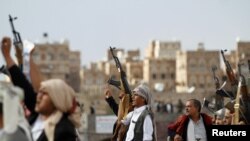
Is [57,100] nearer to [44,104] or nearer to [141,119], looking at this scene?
[44,104]

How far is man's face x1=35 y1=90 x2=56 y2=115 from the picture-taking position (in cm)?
832

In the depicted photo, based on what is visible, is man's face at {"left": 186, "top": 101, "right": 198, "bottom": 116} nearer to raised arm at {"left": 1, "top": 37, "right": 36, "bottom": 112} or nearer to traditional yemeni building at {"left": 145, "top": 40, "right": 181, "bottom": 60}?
raised arm at {"left": 1, "top": 37, "right": 36, "bottom": 112}

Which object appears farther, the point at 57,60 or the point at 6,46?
the point at 57,60

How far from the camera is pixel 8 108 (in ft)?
25.6

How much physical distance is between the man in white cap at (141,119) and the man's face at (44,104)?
153 inches

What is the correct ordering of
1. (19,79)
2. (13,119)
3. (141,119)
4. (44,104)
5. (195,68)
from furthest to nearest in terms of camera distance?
(195,68), (141,119), (19,79), (44,104), (13,119)

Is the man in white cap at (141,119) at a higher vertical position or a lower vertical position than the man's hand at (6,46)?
lower

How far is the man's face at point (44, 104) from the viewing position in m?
8.32

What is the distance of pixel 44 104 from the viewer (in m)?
8.32

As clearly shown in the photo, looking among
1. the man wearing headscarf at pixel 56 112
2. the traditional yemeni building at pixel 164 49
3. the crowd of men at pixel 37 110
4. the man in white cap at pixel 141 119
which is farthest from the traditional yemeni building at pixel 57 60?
the man wearing headscarf at pixel 56 112

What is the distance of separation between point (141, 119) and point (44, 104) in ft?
13.5

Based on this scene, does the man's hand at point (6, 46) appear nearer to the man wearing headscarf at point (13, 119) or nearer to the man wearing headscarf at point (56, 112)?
the man wearing headscarf at point (56, 112)

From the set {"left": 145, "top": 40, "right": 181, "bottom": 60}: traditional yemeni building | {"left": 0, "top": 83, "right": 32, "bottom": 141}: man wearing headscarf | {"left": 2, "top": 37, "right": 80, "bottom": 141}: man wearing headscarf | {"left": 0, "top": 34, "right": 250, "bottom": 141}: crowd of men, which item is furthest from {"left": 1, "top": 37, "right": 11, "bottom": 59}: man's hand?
{"left": 145, "top": 40, "right": 181, "bottom": 60}: traditional yemeni building

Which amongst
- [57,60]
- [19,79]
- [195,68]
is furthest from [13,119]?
[57,60]
